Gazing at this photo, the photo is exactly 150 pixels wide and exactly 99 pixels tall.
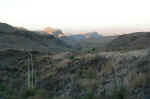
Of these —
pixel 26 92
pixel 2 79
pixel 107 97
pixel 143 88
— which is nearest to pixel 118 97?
pixel 107 97

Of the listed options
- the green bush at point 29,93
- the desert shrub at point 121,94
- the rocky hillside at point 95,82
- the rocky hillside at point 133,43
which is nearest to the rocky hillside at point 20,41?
the rocky hillside at point 133,43

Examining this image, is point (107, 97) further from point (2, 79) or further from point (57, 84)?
point (2, 79)

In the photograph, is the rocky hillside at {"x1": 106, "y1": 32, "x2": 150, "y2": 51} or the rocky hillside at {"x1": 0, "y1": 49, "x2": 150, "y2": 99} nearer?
the rocky hillside at {"x1": 0, "y1": 49, "x2": 150, "y2": 99}

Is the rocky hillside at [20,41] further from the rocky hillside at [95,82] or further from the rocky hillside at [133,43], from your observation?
the rocky hillside at [95,82]

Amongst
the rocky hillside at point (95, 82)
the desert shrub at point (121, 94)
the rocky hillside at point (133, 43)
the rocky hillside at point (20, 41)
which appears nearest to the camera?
the desert shrub at point (121, 94)

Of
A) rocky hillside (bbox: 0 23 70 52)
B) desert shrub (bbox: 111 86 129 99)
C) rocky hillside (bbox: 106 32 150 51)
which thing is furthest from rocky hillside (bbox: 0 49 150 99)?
rocky hillside (bbox: 0 23 70 52)

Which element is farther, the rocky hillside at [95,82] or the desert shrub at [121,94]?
the rocky hillside at [95,82]

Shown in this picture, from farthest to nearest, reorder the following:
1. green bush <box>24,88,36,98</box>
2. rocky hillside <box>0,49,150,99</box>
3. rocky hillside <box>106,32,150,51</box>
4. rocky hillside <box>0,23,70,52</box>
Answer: rocky hillside <box>0,23,70,52</box> < rocky hillside <box>106,32,150,51</box> < green bush <box>24,88,36,98</box> < rocky hillside <box>0,49,150,99</box>

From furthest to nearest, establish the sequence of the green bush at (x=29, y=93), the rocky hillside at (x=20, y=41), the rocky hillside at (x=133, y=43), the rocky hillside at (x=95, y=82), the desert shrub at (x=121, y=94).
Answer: the rocky hillside at (x=20, y=41), the rocky hillside at (x=133, y=43), the green bush at (x=29, y=93), the rocky hillside at (x=95, y=82), the desert shrub at (x=121, y=94)

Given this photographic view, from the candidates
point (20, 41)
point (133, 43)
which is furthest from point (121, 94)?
point (20, 41)

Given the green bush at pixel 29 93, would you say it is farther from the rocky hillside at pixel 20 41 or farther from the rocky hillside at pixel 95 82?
the rocky hillside at pixel 20 41

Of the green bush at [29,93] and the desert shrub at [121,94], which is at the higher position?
the desert shrub at [121,94]

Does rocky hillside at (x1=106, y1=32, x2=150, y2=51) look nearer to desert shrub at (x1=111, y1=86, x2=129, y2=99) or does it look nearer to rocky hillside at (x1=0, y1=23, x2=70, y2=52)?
desert shrub at (x1=111, y1=86, x2=129, y2=99)

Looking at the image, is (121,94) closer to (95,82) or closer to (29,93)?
(95,82)
